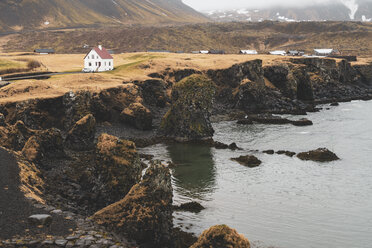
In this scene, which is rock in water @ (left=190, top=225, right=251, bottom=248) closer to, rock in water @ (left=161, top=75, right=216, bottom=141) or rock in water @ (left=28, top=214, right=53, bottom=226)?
rock in water @ (left=28, top=214, right=53, bottom=226)

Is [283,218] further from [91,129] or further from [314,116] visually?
[314,116]

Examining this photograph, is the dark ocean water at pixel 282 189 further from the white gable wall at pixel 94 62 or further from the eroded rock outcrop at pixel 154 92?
the white gable wall at pixel 94 62

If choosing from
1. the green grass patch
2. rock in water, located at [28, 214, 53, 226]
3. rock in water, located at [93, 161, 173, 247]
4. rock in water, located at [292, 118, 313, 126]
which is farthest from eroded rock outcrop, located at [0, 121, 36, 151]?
rock in water, located at [292, 118, 313, 126]

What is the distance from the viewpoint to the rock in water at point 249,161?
48031 mm

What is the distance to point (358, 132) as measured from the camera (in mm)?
67625

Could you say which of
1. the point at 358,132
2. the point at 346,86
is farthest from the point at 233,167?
the point at 346,86

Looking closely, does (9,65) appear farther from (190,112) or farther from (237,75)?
(237,75)

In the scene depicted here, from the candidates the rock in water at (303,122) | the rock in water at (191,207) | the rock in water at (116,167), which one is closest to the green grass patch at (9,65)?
the rock in water at (116,167)

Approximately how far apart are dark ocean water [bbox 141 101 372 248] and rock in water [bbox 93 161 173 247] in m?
5.11

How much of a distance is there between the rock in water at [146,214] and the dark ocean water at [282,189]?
201 inches

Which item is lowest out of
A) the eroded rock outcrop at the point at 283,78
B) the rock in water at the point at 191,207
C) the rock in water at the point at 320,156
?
the rock in water at the point at 191,207

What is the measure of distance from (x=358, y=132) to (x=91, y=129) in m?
48.4

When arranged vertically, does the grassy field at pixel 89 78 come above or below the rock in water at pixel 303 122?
above

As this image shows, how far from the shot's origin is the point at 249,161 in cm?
4850
